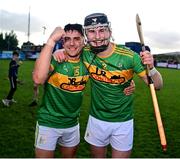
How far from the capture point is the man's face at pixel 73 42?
585cm

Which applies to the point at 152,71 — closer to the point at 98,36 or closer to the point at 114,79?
the point at 114,79

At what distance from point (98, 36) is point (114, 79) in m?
0.67

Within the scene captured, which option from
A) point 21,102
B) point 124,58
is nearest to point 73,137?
point 124,58

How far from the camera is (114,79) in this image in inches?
231

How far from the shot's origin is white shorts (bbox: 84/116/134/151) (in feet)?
19.5

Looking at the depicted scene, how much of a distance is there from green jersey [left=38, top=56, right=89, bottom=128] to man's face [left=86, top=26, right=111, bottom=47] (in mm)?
419

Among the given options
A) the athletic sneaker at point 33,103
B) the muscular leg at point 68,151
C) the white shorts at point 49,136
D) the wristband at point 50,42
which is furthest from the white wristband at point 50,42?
the athletic sneaker at point 33,103

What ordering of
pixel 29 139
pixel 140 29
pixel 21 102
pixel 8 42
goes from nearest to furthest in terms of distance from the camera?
1. pixel 140 29
2. pixel 29 139
3. pixel 21 102
4. pixel 8 42

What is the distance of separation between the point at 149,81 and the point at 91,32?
113cm

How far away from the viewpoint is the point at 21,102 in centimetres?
1695

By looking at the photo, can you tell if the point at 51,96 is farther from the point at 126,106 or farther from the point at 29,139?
the point at 29,139

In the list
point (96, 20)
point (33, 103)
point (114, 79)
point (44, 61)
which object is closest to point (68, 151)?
point (114, 79)

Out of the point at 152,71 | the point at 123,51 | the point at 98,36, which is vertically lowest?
the point at 152,71

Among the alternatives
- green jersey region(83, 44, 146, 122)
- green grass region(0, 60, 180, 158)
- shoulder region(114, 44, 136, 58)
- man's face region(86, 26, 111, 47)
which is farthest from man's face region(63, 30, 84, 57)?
green grass region(0, 60, 180, 158)
